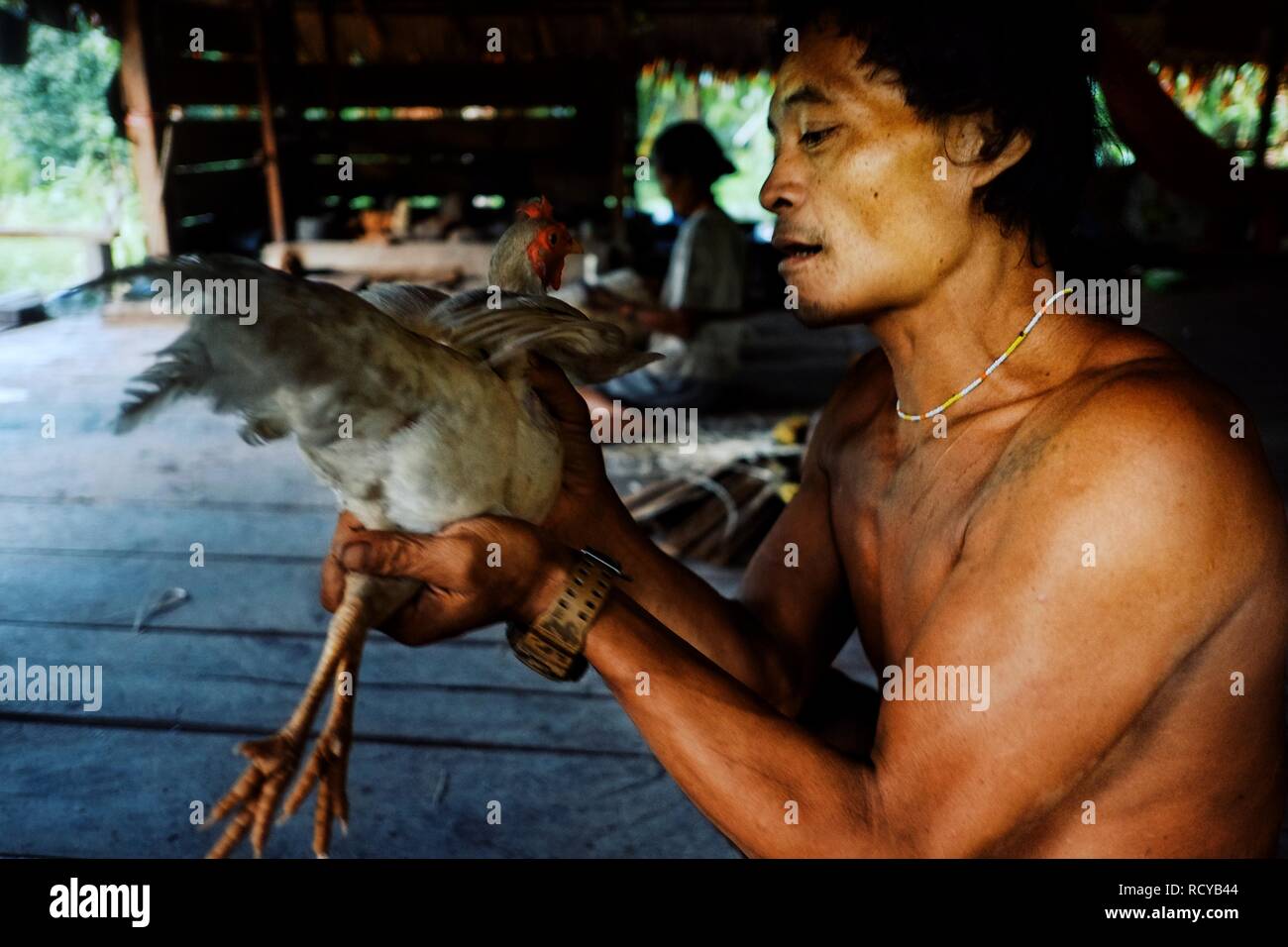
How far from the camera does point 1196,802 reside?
1.38m

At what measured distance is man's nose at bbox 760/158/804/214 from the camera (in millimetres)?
1529

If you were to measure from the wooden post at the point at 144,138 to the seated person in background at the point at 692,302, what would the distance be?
3924 millimetres

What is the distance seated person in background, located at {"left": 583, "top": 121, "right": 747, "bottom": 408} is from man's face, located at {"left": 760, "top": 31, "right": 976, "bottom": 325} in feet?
12.8

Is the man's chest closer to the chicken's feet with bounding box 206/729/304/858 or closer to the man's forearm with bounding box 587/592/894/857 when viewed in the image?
the man's forearm with bounding box 587/592/894/857

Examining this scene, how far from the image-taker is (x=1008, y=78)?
1488 millimetres

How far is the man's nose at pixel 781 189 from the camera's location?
1529 mm

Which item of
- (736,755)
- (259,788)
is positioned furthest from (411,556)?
(736,755)

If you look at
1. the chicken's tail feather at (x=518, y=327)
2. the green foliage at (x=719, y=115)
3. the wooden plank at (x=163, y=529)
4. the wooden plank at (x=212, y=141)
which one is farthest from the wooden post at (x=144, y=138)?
Result: the chicken's tail feather at (x=518, y=327)

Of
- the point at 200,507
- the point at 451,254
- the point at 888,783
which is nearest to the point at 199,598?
the point at 200,507

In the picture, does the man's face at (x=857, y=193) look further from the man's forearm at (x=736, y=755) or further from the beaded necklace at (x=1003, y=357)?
the man's forearm at (x=736, y=755)

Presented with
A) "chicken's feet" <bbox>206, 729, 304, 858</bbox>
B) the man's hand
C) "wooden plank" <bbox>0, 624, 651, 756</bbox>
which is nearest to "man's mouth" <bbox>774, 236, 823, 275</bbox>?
the man's hand

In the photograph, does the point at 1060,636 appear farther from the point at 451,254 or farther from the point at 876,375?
the point at 451,254

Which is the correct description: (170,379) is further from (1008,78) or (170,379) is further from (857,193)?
(1008,78)

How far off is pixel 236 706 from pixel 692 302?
11.5ft
